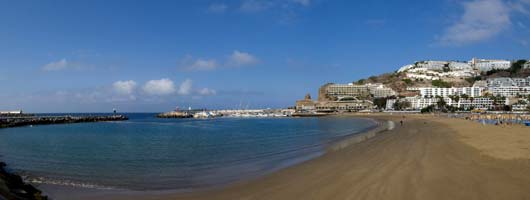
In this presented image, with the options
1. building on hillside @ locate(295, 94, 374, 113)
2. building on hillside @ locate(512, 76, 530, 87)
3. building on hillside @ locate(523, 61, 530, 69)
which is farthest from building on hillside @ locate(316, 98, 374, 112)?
building on hillside @ locate(523, 61, 530, 69)

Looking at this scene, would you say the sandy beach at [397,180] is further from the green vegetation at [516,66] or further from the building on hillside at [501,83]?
the green vegetation at [516,66]

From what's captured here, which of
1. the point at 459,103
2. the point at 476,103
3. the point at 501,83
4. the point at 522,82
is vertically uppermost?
the point at 522,82

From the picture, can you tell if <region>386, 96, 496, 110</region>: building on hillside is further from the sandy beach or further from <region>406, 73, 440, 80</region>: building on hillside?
the sandy beach

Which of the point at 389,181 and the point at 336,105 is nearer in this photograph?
the point at 389,181

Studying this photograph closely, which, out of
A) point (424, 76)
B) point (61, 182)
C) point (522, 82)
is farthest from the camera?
point (424, 76)

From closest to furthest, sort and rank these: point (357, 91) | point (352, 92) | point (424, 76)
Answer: point (352, 92) → point (357, 91) → point (424, 76)

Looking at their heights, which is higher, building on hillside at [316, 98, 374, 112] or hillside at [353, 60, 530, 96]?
hillside at [353, 60, 530, 96]

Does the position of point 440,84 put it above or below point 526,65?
below

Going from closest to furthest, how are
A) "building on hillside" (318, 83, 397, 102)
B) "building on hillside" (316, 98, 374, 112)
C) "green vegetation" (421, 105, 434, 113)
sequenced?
"green vegetation" (421, 105, 434, 113) → "building on hillside" (316, 98, 374, 112) → "building on hillside" (318, 83, 397, 102)

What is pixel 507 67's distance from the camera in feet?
613

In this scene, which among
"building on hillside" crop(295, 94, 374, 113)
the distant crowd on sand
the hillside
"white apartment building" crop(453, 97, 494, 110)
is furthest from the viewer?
Answer: the hillside

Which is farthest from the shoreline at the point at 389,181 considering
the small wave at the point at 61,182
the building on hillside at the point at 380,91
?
the building on hillside at the point at 380,91

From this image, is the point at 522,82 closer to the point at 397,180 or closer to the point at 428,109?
the point at 428,109

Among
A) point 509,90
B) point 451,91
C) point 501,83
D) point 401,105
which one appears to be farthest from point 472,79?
point 401,105
